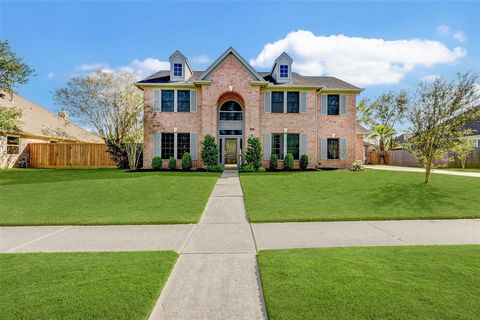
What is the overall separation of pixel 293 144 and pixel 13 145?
74.1ft

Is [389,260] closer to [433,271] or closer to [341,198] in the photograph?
[433,271]

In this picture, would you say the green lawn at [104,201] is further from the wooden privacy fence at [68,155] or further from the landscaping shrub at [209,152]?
the wooden privacy fence at [68,155]

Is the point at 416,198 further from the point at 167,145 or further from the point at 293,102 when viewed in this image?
the point at 167,145

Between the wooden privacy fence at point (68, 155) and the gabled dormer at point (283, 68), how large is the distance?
15.8 metres

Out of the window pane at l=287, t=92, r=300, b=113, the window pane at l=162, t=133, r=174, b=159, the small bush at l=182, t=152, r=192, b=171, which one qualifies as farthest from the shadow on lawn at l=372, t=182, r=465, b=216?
the window pane at l=162, t=133, r=174, b=159

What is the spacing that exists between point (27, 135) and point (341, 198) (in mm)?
25538

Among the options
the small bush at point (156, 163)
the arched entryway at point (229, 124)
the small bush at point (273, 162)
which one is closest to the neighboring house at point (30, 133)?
the small bush at point (156, 163)

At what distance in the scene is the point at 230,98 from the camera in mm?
19828

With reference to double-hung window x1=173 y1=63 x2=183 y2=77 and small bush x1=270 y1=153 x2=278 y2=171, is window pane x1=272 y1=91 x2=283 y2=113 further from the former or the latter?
double-hung window x1=173 y1=63 x2=183 y2=77

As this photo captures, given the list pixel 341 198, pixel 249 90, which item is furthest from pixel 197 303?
pixel 249 90

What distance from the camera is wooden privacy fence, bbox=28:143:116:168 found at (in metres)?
22.5

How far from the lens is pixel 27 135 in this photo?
22078 mm

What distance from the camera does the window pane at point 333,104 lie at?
20.4 m

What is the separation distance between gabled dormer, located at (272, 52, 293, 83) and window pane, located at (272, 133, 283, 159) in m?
4.23
